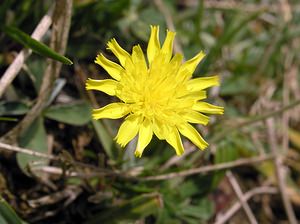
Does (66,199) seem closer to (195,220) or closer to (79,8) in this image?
(195,220)

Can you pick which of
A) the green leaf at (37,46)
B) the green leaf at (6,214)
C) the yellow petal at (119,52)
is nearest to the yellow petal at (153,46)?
the yellow petal at (119,52)

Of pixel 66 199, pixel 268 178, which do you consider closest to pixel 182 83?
pixel 66 199

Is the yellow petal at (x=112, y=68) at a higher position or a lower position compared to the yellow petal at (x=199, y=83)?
higher

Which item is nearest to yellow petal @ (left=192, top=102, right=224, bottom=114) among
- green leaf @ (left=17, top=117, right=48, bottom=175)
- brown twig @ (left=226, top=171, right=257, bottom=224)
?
green leaf @ (left=17, top=117, right=48, bottom=175)

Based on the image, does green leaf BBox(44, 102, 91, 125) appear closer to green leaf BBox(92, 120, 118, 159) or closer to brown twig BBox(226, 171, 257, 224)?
green leaf BBox(92, 120, 118, 159)

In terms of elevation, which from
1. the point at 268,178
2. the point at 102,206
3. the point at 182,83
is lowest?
the point at 268,178

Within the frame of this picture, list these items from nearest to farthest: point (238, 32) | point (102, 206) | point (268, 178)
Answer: point (102, 206) → point (268, 178) → point (238, 32)

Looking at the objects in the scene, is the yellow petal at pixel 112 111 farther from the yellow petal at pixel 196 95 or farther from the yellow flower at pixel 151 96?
the yellow petal at pixel 196 95
